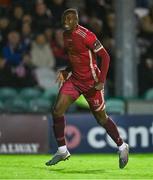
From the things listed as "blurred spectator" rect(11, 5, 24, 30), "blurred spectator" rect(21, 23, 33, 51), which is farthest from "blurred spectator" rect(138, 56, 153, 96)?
"blurred spectator" rect(11, 5, 24, 30)

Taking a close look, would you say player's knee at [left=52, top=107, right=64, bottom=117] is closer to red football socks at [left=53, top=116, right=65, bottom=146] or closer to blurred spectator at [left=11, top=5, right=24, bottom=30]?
red football socks at [left=53, top=116, right=65, bottom=146]

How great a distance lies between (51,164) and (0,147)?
3753mm

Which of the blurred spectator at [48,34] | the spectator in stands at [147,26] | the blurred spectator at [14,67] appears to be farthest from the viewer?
the spectator in stands at [147,26]

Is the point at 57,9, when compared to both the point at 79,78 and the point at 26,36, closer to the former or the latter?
the point at 26,36

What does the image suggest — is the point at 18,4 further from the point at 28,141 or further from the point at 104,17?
the point at 28,141

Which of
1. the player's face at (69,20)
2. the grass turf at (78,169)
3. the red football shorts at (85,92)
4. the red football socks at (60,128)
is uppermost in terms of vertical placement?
the player's face at (69,20)

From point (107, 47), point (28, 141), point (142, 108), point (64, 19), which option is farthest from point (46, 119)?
point (64, 19)

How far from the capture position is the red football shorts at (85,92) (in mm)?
10391

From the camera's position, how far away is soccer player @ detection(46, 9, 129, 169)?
1024 cm

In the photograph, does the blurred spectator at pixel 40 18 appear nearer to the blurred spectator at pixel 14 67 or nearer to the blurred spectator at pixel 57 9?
the blurred spectator at pixel 57 9

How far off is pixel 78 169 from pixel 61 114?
799mm

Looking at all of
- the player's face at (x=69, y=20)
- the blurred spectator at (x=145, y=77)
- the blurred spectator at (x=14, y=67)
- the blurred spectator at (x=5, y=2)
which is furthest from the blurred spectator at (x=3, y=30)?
the player's face at (x=69, y=20)

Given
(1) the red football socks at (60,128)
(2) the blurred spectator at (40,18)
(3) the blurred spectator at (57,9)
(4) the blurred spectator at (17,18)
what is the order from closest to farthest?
(1) the red football socks at (60,128) → (4) the blurred spectator at (17,18) → (2) the blurred spectator at (40,18) → (3) the blurred spectator at (57,9)

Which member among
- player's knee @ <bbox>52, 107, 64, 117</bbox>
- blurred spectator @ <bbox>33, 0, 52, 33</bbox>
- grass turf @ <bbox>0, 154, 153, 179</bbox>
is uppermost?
blurred spectator @ <bbox>33, 0, 52, 33</bbox>
